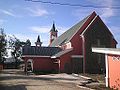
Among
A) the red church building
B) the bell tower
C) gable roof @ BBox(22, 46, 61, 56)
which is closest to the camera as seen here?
the red church building

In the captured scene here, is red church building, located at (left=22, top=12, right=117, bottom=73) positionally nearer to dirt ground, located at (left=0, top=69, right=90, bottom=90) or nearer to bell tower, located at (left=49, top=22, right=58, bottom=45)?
dirt ground, located at (left=0, top=69, right=90, bottom=90)

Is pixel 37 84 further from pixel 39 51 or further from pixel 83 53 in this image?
pixel 39 51

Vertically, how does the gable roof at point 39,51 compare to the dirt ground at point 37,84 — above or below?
above

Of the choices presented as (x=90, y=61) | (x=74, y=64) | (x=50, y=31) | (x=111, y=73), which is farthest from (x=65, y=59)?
(x=50, y=31)

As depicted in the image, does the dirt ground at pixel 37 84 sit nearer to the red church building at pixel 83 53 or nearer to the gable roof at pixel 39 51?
the red church building at pixel 83 53

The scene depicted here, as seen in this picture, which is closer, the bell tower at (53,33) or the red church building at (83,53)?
the red church building at (83,53)

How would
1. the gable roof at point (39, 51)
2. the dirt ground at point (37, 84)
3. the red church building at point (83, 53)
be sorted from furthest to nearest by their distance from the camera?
1. the gable roof at point (39, 51)
2. the red church building at point (83, 53)
3. the dirt ground at point (37, 84)

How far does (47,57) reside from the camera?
147ft

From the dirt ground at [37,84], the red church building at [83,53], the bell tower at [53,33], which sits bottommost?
the dirt ground at [37,84]

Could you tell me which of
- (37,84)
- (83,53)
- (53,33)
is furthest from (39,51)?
(53,33)

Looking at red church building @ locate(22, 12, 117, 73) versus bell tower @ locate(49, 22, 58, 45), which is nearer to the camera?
red church building @ locate(22, 12, 117, 73)

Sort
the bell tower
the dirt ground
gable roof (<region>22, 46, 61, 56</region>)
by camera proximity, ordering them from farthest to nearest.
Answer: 1. the bell tower
2. gable roof (<region>22, 46, 61, 56</region>)
3. the dirt ground

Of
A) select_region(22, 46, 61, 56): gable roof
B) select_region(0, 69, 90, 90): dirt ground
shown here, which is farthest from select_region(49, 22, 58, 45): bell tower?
select_region(0, 69, 90, 90): dirt ground

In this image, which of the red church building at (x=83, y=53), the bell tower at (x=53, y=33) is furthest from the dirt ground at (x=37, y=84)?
the bell tower at (x=53, y=33)
